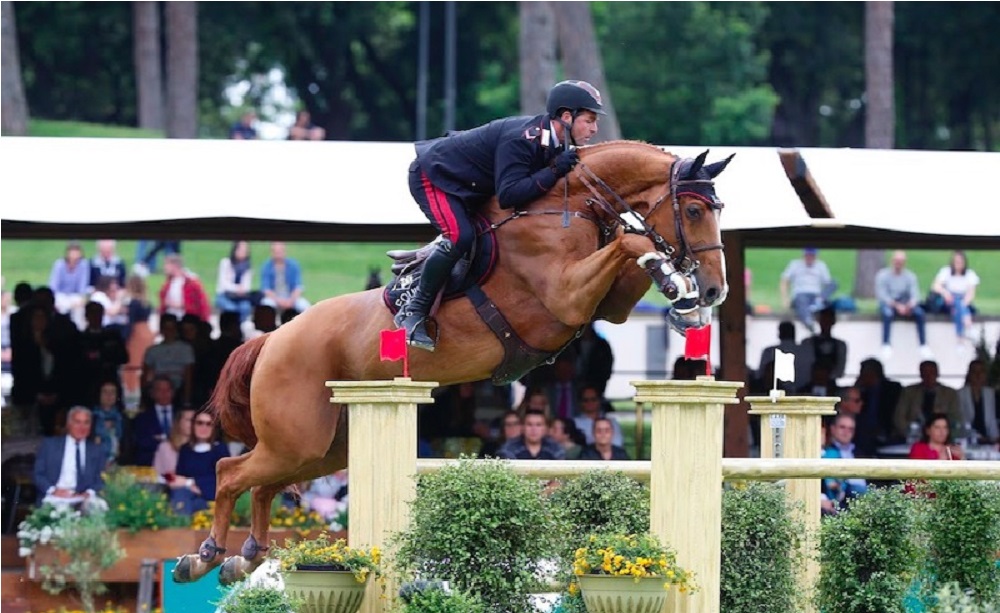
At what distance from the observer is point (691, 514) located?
19.1 ft

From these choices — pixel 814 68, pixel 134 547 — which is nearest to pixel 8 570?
pixel 134 547

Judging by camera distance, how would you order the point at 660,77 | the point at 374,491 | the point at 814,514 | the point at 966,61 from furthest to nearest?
the point at 966,61
the point at 660,77
the point at 814,514
the point at 374,491

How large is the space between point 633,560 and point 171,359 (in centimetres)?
772

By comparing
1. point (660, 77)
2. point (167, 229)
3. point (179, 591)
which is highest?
point (660, 77)

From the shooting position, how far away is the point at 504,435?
36.8ft

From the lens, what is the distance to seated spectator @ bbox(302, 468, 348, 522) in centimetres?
1032

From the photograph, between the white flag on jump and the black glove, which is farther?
the black glove

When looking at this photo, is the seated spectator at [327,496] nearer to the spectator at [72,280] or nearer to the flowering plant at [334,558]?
the flowering plant at [334,558]

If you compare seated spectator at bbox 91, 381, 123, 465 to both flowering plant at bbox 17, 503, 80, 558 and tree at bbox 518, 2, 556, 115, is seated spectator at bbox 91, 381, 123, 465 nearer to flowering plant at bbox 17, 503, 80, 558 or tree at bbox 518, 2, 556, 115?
flowering plant at bbox 17, 503, 80, 558

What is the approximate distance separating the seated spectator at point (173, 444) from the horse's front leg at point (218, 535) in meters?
2.99

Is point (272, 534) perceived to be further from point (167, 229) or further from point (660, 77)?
point (660, 77)

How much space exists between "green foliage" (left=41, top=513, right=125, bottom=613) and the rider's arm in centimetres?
370

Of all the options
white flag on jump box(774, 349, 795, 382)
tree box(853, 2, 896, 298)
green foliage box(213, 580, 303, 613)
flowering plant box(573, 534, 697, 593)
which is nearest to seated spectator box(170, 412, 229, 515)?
green foliage box(213, 580, 303, 613)

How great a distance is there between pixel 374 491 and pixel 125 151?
405 centimetres
